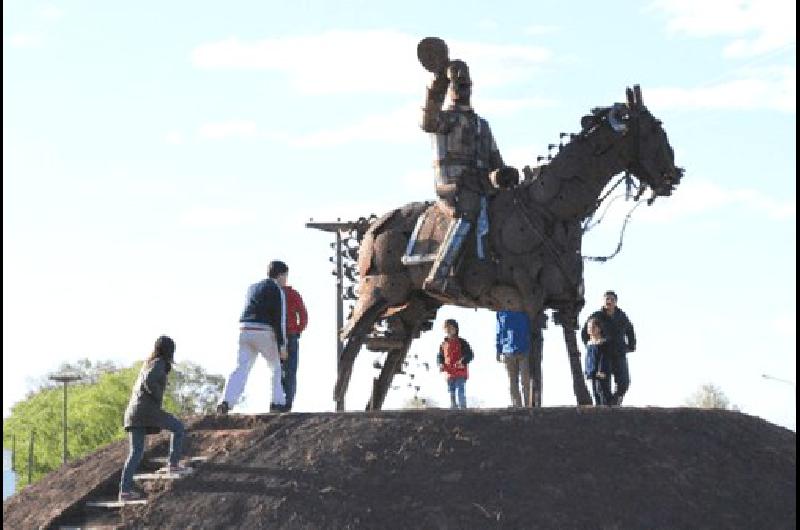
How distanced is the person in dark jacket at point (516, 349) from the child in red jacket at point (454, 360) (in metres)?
2.01

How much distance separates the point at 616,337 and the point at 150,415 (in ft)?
22.6

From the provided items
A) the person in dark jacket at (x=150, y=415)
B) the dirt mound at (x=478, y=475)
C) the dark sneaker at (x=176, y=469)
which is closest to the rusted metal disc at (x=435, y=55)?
the dirt mound at (x=478, y=475)

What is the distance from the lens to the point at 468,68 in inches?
886

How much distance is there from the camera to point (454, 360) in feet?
79.0

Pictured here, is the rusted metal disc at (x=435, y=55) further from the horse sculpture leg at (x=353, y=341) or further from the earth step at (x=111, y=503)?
the earth step at (x=111, y=503)

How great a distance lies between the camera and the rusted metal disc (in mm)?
22672

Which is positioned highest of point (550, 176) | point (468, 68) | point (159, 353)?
point (468, 68)

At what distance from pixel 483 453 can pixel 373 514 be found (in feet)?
4.96

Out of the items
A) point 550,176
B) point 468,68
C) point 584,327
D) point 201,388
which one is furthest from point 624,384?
point 201,388

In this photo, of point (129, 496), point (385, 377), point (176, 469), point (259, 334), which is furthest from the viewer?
point (385, 377)

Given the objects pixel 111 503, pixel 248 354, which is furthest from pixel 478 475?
pixel 111 503

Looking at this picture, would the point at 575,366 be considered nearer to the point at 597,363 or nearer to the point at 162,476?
the point at 597,363

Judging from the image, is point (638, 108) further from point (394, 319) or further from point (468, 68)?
point (394, 319)

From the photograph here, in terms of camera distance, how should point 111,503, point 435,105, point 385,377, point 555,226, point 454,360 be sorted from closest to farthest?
point 111,503
point 555,226
point 435,105
point 385,377
point 454,360
